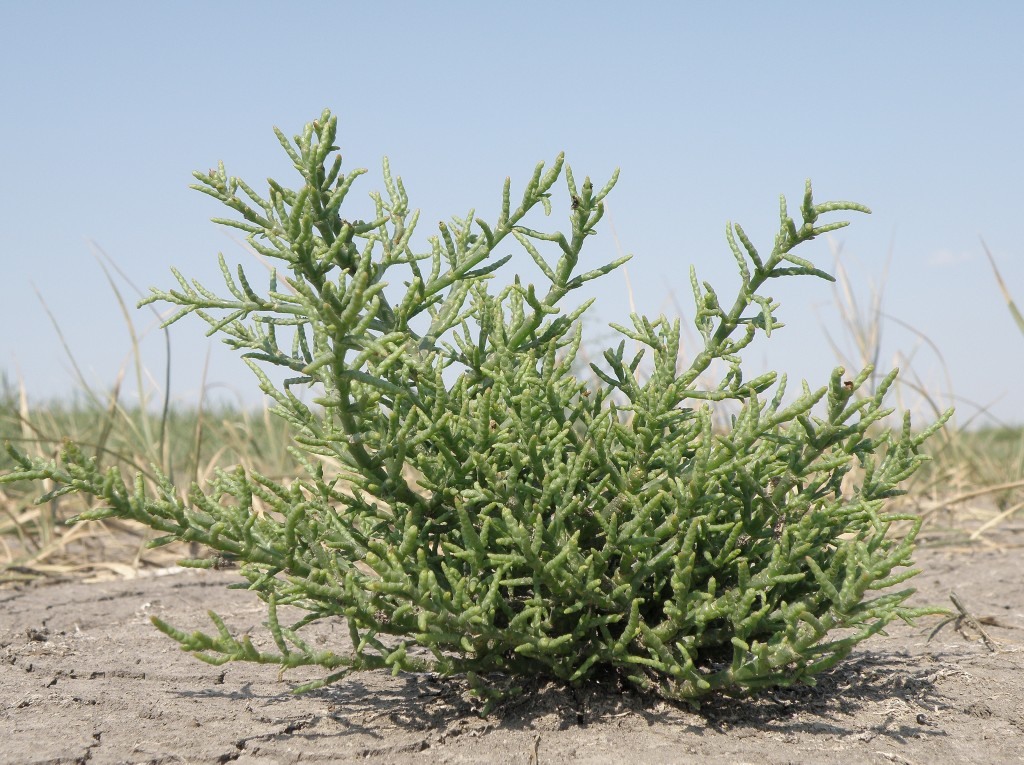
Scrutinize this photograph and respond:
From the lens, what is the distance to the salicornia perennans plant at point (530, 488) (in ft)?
6.53

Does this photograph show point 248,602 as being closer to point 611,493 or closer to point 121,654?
point 121,654

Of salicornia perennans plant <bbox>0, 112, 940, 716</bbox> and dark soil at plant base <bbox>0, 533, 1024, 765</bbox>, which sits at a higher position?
salicornia perennans plant <bbox>0, 112, 940, 716</bbox>

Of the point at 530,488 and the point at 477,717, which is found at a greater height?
the point at 530,488

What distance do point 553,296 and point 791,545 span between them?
816 mm

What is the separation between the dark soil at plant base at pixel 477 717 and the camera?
2.18 metres

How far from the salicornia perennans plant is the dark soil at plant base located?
0.13m

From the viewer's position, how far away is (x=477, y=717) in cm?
237

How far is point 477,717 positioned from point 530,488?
0.67 m

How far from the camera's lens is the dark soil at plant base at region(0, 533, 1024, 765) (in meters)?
2.18

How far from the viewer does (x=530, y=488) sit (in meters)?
2.09

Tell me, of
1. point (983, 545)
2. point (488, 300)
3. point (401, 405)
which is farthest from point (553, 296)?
point (983, 545)

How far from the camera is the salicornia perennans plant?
1.99 m

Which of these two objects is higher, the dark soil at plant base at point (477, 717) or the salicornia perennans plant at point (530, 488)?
the salicornia perennans plant at point (530, 488)

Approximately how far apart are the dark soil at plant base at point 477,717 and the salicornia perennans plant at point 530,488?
126 mm
